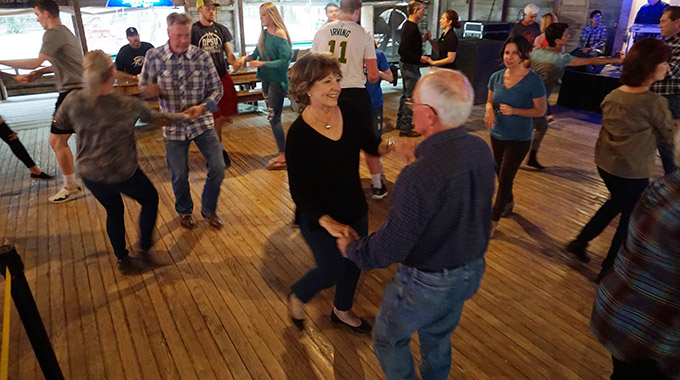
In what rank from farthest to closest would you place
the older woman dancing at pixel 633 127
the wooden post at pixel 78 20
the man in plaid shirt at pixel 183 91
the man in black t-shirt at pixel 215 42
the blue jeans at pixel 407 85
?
the wooden post at pixel 78 20, the blue jeans at pixel 407 85, the man in black t-shirt at pixel 215 42, the man in plaid shirt at pixel 183 91, the older woman dancing at pixel 633 127

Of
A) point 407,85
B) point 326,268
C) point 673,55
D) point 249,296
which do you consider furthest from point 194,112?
point 673,55

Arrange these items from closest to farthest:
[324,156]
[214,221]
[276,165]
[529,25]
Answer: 1. [324,156]
2. [214,221]
3. [276,165]
4. [529,25]

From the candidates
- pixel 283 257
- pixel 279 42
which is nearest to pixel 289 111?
pixel 279 42

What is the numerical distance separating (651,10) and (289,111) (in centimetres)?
694

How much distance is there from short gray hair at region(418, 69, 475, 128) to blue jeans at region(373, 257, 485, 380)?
507mm

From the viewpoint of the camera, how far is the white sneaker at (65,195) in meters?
4.32

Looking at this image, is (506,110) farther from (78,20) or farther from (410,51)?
(78,20)

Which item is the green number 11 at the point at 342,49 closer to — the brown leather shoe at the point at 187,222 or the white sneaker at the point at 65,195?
the brown leather shoe at the point at 187,222

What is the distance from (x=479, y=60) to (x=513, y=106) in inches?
217

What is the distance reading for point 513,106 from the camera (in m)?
3.26

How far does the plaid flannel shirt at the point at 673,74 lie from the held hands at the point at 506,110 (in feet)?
7.58

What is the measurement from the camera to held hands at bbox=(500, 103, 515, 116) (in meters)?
3.21

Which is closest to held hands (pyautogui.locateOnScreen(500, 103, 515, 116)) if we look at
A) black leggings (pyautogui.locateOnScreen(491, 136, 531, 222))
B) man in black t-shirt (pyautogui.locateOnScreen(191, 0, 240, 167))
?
black leggings (pyautogui.locateOnScreen(491, 136, 531, 222))

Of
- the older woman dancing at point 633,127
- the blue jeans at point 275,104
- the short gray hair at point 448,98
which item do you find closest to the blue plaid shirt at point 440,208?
the short gray hair at point 448,98
